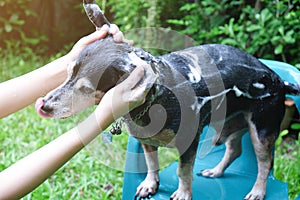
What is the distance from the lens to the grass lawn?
93.9 inches

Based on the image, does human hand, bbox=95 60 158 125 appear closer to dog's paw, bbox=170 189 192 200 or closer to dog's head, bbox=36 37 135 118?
dog's head, bbox=36 37 135 118

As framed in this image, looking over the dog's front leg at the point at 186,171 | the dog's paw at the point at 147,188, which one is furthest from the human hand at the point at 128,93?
the dog's paw at the point at 147,188

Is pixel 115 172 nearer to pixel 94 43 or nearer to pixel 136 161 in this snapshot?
pixel 136 161

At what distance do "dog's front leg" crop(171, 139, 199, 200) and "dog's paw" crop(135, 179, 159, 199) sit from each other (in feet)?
0.51

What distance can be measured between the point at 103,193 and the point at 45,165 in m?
1.11

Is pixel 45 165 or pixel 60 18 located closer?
pixel 45 165

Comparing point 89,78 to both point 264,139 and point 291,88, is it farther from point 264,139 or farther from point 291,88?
point 291,88

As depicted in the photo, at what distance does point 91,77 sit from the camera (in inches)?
47.8

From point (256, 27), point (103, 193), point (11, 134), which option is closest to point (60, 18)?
point (11, 134)

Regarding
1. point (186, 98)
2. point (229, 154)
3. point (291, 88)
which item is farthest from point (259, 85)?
point (229, 154)

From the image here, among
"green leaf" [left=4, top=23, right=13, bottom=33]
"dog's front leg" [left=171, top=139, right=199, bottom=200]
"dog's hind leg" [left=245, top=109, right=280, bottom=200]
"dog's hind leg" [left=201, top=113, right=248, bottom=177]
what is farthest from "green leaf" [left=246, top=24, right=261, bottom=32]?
"green leaf" [left=4, top=23, right=13, bottom=33]

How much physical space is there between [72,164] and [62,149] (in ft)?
4.63

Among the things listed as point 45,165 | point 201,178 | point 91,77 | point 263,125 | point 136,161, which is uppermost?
point 91,77

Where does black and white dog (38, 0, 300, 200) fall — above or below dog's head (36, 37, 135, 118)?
below
